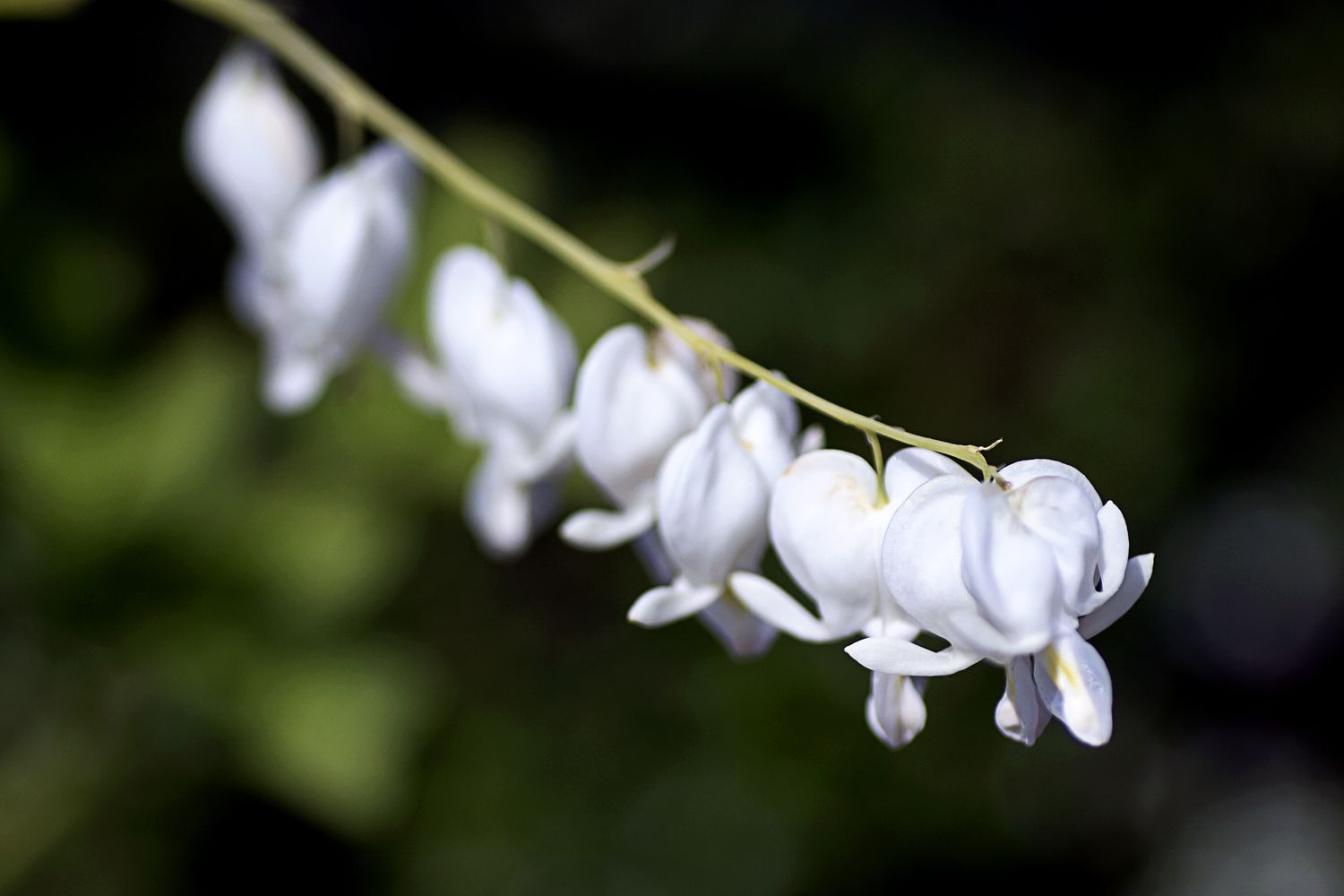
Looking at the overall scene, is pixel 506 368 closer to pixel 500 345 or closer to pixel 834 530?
pixel 500 345

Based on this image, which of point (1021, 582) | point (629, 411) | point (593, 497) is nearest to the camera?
point (1021, 582)

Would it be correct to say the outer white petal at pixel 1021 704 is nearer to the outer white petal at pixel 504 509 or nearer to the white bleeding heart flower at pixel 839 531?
the white bleeding heart flower at pixel 839 531

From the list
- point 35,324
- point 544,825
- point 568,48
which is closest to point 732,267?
point 568,48

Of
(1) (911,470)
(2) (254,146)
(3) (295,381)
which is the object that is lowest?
(3) (295,381)

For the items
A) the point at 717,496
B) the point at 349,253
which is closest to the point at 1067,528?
the point at 717,496

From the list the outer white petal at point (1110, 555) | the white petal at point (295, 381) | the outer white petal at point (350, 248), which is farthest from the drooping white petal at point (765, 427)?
the white petal at point (295, 381)
